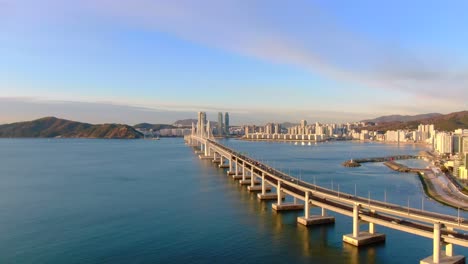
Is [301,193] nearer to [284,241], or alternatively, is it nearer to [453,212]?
[284,241]

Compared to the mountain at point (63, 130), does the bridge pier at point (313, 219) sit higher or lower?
lower

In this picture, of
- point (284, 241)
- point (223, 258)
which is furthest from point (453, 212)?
point (223, 258)

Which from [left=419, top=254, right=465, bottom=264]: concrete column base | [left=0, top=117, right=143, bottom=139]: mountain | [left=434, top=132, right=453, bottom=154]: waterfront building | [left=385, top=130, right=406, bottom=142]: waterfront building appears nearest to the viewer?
[left=419, top=254, right=465, bottom=264]: concrete column base

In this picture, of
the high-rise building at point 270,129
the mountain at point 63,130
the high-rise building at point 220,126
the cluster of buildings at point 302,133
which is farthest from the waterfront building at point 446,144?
the high-rise building at point 220,126

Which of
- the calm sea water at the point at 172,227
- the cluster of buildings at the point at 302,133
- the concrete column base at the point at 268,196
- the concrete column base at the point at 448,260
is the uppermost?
the cluster of buildings at the point at 302,133

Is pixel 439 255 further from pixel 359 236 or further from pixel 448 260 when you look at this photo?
pixel 359 236

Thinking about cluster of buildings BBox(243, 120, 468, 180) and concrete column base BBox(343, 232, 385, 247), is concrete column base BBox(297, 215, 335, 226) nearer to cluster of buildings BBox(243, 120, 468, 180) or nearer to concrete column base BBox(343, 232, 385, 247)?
concrete column base BBox(343, 232, 385, 247)

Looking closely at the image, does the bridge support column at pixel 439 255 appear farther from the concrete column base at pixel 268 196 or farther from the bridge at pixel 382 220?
the concrete column base at pixel 268 196

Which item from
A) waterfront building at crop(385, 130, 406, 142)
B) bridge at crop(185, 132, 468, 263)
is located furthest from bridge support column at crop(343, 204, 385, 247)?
waterfront building at crop(385, 130, 406, 142)
